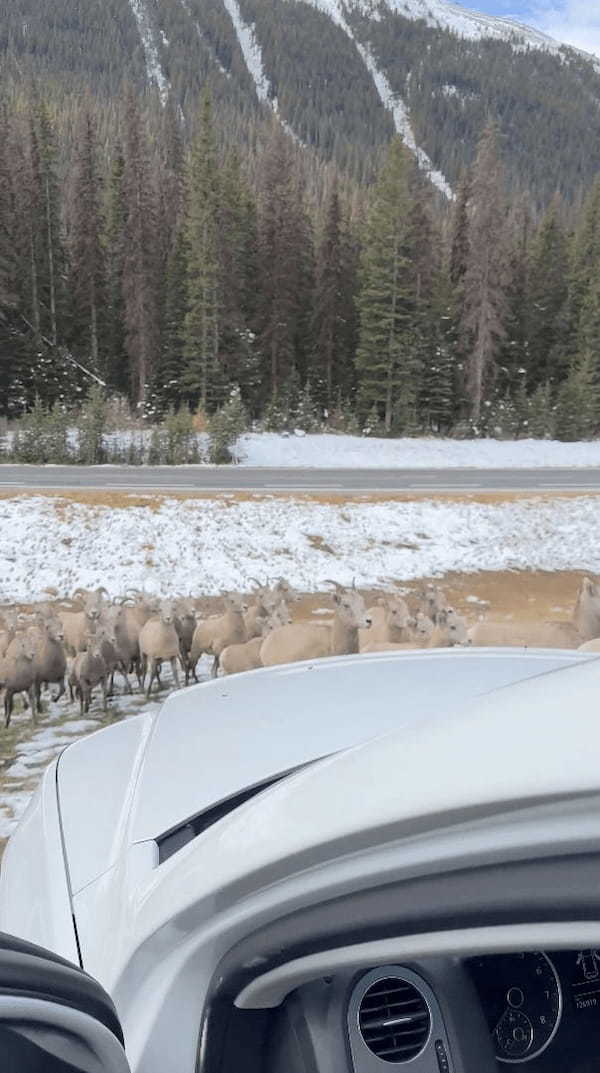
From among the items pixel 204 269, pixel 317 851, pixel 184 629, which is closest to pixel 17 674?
pixel 184 629

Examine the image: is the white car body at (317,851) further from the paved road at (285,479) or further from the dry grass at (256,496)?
the paved road at (285,479)

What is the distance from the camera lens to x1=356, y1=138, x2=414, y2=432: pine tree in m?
34.3

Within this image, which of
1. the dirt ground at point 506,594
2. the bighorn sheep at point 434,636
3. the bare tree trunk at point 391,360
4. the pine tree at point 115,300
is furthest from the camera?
the pine tree at point 115,300

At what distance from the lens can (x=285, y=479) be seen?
22016mm

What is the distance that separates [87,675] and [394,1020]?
20.4 ft

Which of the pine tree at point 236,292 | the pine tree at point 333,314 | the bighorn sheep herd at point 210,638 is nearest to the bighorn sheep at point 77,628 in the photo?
the bighorn sheep herd at point 210,638

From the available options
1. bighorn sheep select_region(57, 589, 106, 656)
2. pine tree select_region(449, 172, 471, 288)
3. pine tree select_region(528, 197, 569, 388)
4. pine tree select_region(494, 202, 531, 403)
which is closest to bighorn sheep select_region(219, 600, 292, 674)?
bighorn sheep select_region(57, 589, 106, 656)

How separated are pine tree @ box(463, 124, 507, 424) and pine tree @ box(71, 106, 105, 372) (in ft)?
64.3

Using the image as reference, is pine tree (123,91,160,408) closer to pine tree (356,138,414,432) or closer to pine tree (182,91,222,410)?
pine tree (182,91,222,410)

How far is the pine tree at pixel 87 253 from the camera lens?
3972cm

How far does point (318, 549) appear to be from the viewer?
16078mm

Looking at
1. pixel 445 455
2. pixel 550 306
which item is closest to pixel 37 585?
pixel 445 455

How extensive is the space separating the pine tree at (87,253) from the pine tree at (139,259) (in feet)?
9.15

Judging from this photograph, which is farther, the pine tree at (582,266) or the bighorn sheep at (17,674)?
the pine tree at (582,266)
